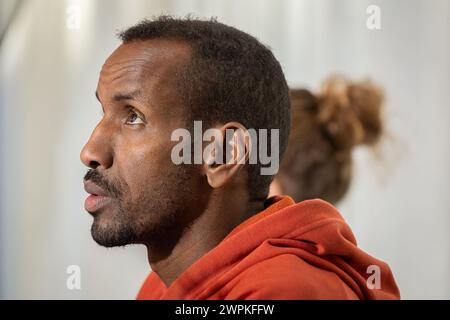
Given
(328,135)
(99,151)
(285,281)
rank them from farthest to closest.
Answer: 1. (328,135)
2. (99,151)
3. (285,281)

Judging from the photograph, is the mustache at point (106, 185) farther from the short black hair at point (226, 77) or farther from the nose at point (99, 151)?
the short black hair at point (226, 77)

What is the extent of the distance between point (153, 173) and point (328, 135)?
1.10m

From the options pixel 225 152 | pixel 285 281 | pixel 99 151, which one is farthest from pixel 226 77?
pixel 285 281

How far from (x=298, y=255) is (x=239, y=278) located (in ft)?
0.30

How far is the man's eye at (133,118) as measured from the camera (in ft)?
3.23

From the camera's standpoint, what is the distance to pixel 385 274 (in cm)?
102

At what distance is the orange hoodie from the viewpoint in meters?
0.88

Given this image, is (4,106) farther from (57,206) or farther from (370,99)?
(370,99)

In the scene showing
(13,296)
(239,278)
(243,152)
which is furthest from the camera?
(13,296)

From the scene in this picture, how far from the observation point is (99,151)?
0.98 m

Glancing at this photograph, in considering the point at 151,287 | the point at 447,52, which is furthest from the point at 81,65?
the point at 447,52

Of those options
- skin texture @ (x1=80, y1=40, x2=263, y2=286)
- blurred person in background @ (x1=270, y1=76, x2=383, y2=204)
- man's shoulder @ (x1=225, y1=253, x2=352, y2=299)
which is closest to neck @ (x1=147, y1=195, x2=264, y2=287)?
skin texture @ (x1=80, y1=40, x2=263, y2=286)

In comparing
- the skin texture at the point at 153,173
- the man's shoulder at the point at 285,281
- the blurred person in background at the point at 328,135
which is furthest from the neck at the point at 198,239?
the blurred person in background at the point at 328,135

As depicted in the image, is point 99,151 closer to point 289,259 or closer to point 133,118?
point 133,118
